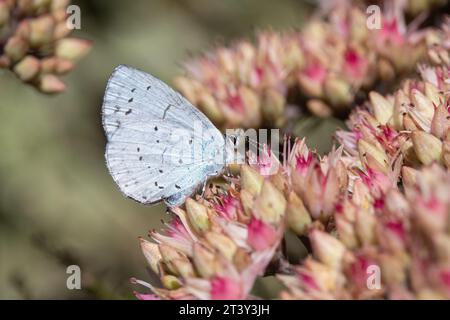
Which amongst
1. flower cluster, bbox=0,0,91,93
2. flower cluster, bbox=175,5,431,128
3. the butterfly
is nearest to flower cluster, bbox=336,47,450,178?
flower cluster, bbox=175,5,431,128

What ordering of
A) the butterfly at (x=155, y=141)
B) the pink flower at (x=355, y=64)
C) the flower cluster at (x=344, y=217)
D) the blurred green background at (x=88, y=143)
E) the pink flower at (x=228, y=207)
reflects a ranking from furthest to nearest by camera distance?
the blurred green background at (x=88, y=143), the pink flower at (x=355, y=64), the butterfly at (x=155, y=141), the pink flower at (x=228, y=207), the flower cluster at (x=344, y=217)

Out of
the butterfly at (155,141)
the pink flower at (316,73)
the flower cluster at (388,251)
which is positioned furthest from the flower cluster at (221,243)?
the pink flower at (316,73)

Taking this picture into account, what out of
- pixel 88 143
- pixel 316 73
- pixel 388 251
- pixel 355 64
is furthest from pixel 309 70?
pixel 88 143

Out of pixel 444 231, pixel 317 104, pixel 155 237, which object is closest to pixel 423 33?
pixel 317 104

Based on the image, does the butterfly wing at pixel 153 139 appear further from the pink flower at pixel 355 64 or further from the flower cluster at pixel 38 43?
the pink flower at pixel 355 64

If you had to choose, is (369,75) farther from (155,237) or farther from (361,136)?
(155,237)

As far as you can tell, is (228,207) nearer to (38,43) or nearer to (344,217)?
(344,217)
